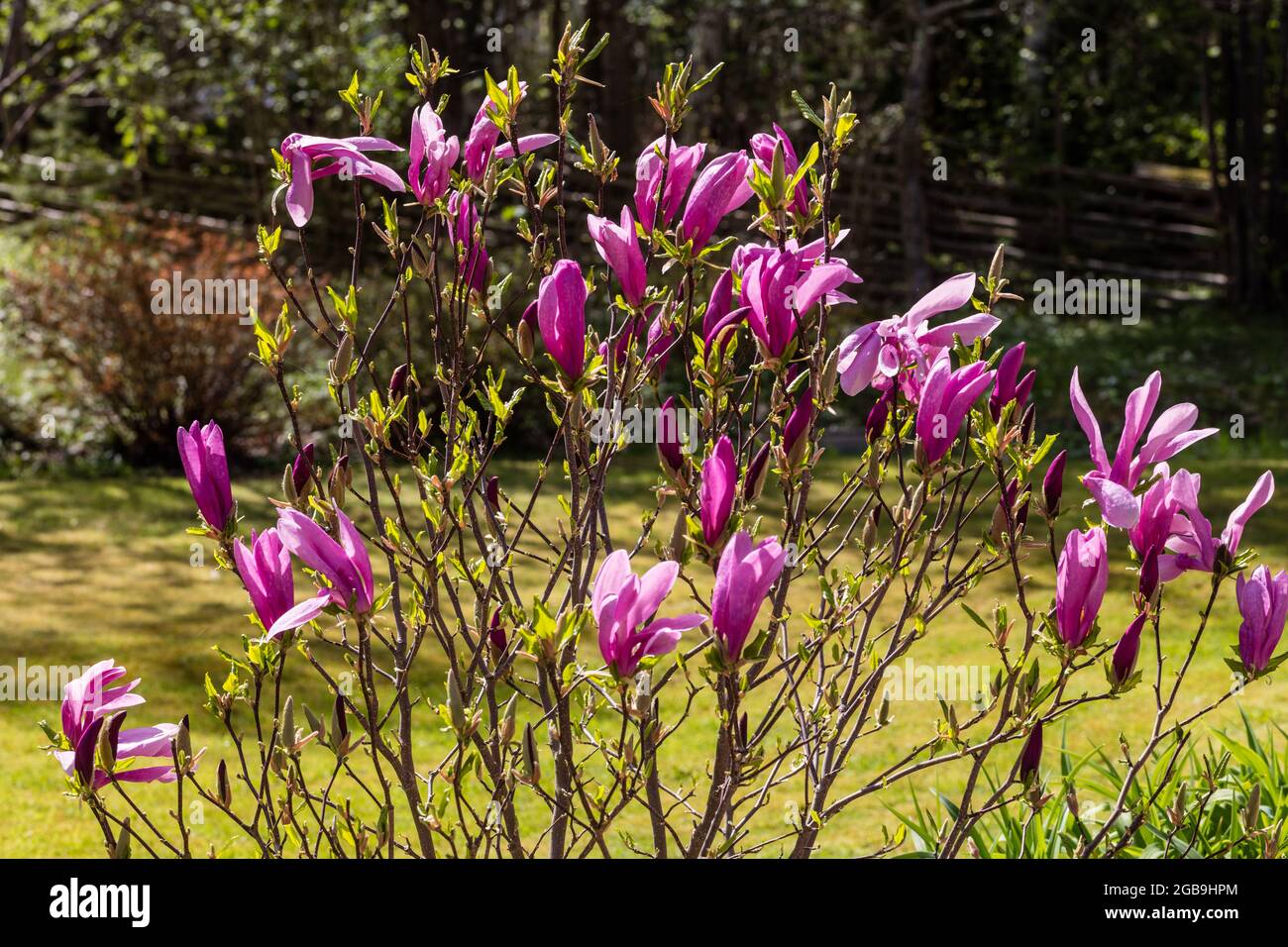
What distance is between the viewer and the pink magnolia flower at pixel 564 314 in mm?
1625

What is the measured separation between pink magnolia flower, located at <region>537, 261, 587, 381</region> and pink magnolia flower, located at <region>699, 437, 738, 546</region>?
204mm

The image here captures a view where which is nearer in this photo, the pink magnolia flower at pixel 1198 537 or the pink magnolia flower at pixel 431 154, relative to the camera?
the pink magnolia flower at pixel 1198 537

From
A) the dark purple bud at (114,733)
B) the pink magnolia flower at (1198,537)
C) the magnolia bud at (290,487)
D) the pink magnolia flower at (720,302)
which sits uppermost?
the pink magnolia flower at (720,302)

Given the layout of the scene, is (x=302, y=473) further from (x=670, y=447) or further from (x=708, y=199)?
Answer: (x=708, y=199)

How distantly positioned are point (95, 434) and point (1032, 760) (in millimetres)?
8656

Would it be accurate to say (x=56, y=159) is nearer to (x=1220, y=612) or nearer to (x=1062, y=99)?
(x=1062, y=99)

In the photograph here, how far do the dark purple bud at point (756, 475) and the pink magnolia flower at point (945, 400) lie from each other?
21 centimetres

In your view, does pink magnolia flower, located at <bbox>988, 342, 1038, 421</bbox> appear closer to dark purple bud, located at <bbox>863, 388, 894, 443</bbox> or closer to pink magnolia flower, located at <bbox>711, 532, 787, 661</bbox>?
dark purple bud, located at <bbox>863, 388, 894, 443</bbox>

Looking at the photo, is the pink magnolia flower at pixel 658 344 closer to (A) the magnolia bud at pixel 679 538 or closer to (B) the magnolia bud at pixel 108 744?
(A) the magnolia bud at pixel 679 538

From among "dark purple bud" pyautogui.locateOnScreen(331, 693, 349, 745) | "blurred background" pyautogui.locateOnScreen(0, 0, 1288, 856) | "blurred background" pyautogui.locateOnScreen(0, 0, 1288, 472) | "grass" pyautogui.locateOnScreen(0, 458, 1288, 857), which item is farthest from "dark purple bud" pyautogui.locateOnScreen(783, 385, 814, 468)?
"blurred background" pyautogui.locateOnScreen(0, 0, 1288, 472)

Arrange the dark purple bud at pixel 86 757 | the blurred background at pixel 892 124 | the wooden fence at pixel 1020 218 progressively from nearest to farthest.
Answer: the dark purple bud at pixel 86 757
the blurred background at pixel 892 124
the wooden fence at pixel 1020 218

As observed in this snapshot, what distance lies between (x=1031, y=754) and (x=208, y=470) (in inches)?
42.0

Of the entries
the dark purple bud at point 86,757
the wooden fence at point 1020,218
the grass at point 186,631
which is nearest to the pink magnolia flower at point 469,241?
the dark purple bud at point 86,757

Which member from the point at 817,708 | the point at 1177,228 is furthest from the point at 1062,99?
the point at 817,708
